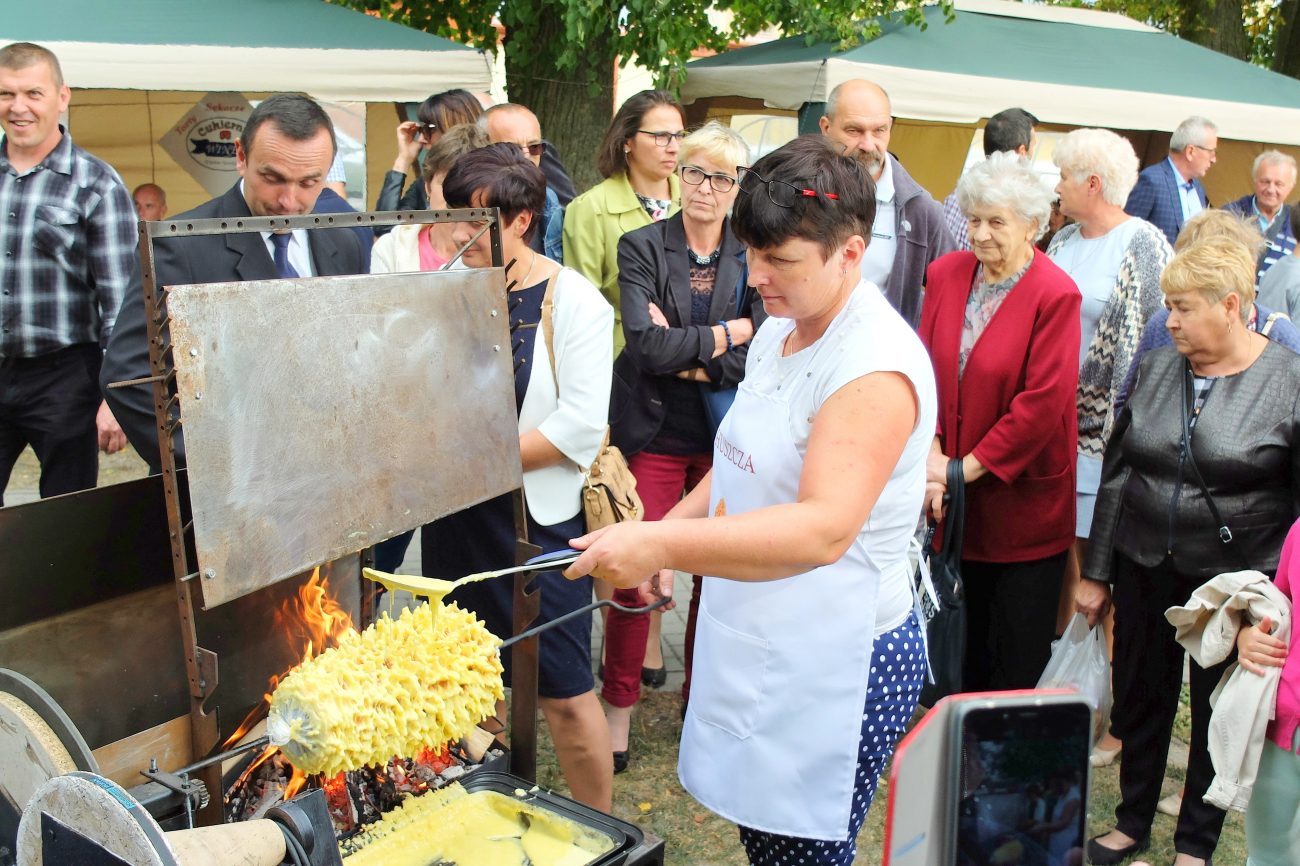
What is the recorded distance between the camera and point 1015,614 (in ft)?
13.2

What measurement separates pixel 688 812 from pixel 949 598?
1144 millimetres

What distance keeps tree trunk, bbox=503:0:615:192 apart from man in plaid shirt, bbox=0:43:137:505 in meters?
4.33

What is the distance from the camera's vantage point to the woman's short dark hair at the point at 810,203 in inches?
81.9

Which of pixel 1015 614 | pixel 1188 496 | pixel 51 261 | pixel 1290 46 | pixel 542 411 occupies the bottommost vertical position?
pixel 1015 614

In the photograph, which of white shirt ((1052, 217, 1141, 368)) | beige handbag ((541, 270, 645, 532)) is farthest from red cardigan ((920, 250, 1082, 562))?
beige handbag ((541, 270, 645, 532))

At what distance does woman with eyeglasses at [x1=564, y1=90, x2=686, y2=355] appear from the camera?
444 cm

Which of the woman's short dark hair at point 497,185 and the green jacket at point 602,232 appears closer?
the woman's short dark hair at point 497,185

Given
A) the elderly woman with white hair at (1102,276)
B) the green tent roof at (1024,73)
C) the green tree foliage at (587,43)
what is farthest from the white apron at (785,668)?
the green tent roof at (1024,73)

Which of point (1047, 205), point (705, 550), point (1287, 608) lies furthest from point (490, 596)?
point (1047, 205)

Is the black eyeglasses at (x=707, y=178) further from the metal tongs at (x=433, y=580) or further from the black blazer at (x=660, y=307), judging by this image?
the metal tongs at (x=433, y=580)

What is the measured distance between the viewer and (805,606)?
222cm

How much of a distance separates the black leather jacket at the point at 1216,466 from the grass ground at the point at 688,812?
104 cm

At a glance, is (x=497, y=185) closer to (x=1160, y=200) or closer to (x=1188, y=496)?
(x=1188, y=496)

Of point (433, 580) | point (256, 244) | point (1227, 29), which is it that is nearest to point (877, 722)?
point (433, 580)
